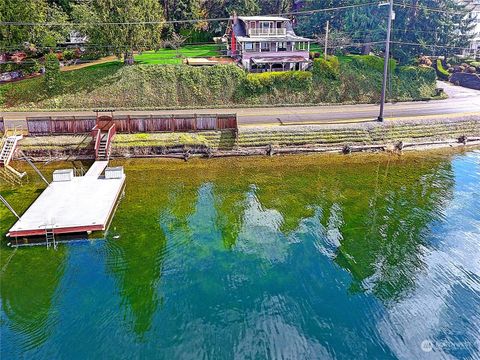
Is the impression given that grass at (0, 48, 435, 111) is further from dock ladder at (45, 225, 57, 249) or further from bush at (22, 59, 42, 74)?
dock ladder at (45, 225, 57, 249)

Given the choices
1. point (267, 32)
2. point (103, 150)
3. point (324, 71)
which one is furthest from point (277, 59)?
point (103, 150)

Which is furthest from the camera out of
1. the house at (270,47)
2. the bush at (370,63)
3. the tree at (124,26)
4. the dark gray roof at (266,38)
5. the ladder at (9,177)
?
the bush at (370,63)

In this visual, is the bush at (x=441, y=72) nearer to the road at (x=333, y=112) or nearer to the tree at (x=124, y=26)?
the road at (x=333, y=112)

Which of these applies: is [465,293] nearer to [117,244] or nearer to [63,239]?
[117,244]

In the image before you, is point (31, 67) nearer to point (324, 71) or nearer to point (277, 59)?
point (277, 59)

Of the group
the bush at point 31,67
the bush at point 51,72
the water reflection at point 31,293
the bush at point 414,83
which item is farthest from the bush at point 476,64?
the water reflection at point 31,293

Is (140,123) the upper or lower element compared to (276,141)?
upper
